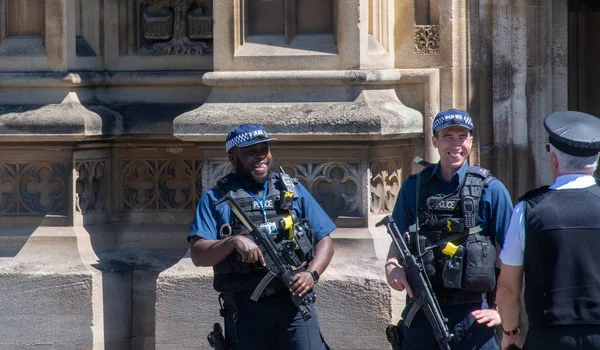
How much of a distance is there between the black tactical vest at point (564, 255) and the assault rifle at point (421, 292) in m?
0.77

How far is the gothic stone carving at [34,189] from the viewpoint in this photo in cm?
714

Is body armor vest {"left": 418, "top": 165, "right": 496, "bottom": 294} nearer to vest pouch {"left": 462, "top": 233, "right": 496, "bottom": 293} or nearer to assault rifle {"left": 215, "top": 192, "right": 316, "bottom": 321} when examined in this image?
vest pouch {"left": 462, "top": 233, "right": 496, "bottom": 293}

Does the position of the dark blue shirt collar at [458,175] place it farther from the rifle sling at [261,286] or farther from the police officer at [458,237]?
the rifle sling at [261,286]

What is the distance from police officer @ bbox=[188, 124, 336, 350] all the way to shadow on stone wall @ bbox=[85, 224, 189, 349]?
1557mm

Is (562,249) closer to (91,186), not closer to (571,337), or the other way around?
(571,337)

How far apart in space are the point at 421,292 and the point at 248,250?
77 cm

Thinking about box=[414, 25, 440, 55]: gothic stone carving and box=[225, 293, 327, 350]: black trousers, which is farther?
box=[414, 25, 440, 55]: gothic stone carving

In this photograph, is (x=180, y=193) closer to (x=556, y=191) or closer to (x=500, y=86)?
(x=500, y=86)

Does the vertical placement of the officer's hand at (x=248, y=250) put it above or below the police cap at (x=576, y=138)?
below

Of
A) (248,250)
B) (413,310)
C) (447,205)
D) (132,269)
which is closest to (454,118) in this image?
(447,205)

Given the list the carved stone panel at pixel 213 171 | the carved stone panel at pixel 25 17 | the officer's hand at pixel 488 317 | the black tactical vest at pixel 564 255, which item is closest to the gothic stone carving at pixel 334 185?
the carved stone panel at pixel 213 171

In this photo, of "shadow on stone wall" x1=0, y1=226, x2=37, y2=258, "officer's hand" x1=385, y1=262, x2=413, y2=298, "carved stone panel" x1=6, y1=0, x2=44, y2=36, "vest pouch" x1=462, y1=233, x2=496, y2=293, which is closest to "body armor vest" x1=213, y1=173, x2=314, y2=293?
"officer's hand" x1=385, y1=262, x2=413, y2=298

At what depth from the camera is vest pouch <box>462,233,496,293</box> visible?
534 cm

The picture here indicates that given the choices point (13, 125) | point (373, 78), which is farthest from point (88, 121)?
point (373, 78)
